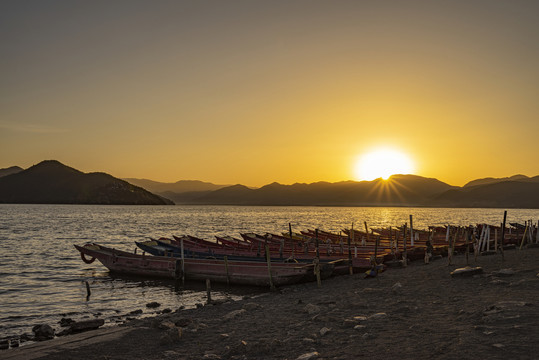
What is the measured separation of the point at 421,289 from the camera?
16.0 meters

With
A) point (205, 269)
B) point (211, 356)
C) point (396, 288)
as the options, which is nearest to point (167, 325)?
point (211, 356)

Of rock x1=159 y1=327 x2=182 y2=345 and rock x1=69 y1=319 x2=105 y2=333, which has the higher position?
rock x1=159 y1=327 x2=182 y2=345

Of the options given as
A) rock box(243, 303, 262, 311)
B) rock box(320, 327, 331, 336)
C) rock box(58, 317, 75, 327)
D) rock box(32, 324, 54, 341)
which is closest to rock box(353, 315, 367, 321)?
rock box(320, 327, 331, 336)

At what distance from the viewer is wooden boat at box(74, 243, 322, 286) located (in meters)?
22.5

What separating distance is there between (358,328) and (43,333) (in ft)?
36.9

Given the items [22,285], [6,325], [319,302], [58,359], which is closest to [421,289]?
[319,302]

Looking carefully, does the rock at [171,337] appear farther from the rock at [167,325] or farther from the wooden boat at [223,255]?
the wooden boat at [223,255]

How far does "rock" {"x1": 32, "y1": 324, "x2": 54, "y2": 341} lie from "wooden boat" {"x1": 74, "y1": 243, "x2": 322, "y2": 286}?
1105cm

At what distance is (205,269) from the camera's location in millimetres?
25953

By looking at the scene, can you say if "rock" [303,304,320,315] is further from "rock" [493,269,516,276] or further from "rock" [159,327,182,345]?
"rock" [493,269,516,276]

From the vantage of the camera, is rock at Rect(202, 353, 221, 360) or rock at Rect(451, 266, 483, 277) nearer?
rock at Rect(202, 353, 221, 360)

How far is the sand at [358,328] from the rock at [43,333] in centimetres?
173

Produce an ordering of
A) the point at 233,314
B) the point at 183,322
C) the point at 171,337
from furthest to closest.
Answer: the point at 233,314 → the point at 183,322 → the point at 171,337

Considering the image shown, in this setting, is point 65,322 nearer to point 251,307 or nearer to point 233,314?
point 233,314
